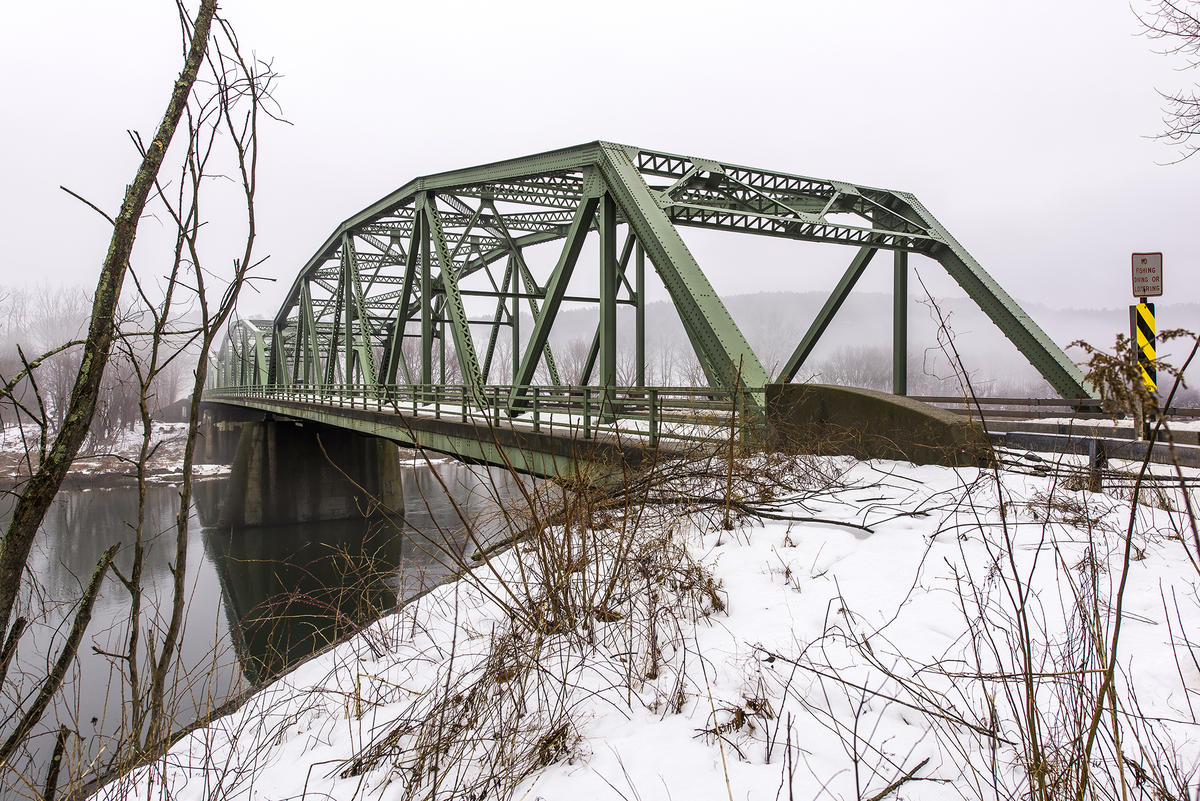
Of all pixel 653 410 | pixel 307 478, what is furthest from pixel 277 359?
pixel 653 410

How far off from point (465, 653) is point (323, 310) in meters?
44.4

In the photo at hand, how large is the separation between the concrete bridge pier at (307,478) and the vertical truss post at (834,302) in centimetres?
2128

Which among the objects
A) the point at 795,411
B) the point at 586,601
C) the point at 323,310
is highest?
the point at 323,310

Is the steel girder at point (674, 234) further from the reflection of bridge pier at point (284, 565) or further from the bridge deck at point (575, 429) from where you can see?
the reflection of bridge pier at point (284, 565)

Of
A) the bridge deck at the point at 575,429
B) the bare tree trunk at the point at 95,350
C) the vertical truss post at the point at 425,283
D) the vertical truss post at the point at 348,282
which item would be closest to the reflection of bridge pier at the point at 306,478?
the vertical truss post at the point at 348,282

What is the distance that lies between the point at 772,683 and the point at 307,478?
30912 millimetres

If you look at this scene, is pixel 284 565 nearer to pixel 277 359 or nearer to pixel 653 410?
pixel 653 410

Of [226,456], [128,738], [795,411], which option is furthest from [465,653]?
[226,456]

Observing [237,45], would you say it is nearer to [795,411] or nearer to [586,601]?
[586,601]

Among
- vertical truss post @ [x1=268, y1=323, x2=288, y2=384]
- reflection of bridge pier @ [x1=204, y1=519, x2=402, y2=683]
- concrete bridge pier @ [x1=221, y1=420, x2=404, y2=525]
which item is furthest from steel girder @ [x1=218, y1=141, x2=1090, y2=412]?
vertical truss post @ [x1=268, y1=323, x2=288, y2=384]

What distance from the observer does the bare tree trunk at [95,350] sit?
8.06ft

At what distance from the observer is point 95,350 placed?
250 centimetres

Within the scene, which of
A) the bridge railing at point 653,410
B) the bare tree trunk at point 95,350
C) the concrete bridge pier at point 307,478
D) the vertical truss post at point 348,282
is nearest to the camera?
the bare tree trunk at point 95,350

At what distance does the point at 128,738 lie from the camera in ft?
8.10
